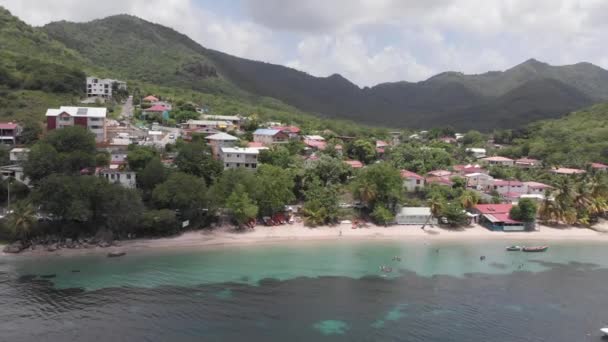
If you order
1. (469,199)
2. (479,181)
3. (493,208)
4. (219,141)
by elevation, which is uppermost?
(219,141)

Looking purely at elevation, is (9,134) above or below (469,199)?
above

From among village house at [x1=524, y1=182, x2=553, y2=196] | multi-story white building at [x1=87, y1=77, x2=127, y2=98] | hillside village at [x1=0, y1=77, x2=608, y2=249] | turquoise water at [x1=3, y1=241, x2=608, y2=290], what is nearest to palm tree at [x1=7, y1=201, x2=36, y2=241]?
hillside village at [x1=0, y1=77, x2=608, y2=249]

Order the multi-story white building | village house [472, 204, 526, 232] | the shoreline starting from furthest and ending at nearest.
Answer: the multi-story white building
village house [472, 204, 526, 232]
the shoreline

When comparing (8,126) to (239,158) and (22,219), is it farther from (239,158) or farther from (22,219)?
(239,158)

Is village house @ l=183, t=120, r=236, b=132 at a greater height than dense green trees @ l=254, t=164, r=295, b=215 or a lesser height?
greater

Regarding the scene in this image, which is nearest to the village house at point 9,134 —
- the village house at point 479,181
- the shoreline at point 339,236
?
the shoreline at point 339,236

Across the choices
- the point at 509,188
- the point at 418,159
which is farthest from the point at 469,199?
the point at 418,159

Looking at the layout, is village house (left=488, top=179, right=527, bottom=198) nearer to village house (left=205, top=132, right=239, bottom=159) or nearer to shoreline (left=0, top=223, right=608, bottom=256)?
shoreline (left=0, top=223, right=608, bottom=256)

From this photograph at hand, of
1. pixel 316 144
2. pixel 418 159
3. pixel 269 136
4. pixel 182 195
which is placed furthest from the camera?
pixel 316 144
